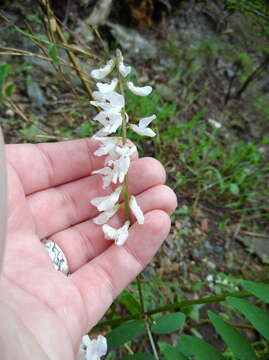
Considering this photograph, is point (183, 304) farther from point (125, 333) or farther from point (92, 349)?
point (92, 349)

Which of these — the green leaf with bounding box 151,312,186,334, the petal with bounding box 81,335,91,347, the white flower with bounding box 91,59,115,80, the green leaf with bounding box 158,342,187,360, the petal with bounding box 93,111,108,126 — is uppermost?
the white flower with bounding box 91,59,115,80

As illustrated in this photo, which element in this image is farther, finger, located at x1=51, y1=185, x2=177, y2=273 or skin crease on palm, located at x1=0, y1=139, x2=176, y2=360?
finger, located at x1=51, y1=185, x2=177, y2=273

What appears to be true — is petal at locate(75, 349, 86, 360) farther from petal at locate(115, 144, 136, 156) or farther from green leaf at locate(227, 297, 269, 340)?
petal at locate(115, 144, 136, 156)

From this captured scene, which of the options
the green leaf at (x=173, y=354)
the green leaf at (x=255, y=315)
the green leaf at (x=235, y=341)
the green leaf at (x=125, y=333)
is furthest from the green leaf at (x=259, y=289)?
the green leaf at (x=125, y=333)

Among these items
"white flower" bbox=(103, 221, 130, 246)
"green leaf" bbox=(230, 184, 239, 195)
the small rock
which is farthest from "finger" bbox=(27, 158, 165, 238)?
the small rock

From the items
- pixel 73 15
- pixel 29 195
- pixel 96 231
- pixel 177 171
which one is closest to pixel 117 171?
pixel 96 231

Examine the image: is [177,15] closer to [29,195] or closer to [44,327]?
[29,195]
